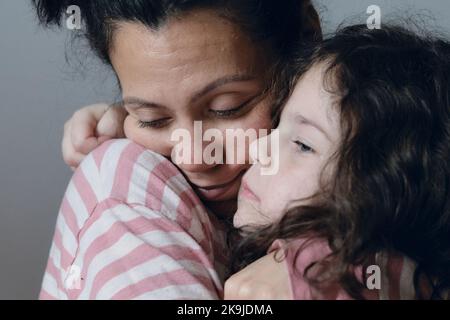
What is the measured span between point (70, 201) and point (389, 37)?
39 cm

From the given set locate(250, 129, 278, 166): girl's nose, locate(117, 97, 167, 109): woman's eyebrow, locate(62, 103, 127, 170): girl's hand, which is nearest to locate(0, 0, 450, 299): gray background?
locate(62, 103, 127, 170): girl's hand

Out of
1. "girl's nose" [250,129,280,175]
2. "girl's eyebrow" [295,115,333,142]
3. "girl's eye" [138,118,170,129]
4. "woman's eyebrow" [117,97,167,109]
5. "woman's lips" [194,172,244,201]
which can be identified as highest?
"woman's eyebrow" [117,97,167,109]

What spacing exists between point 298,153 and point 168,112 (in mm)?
149

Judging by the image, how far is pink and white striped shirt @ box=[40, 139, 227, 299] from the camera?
0.61 metres

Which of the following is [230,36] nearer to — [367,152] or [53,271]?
[367,152]

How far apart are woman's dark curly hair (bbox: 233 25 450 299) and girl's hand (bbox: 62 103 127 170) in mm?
241

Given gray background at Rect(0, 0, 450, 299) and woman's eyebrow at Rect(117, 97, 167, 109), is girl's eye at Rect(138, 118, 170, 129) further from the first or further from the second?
gray background at Rect(0, 0, 450, 299)

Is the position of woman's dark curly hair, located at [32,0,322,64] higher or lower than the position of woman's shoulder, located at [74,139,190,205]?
higher

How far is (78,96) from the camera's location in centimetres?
95

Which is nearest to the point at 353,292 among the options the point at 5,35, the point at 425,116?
the point at 425,116

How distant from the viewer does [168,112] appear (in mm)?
747

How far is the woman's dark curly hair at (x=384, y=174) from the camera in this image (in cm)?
62

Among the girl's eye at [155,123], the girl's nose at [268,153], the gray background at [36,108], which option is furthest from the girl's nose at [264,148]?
the gray background at [36,108]

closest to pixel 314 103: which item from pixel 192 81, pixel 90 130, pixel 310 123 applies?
pixel 310 123
